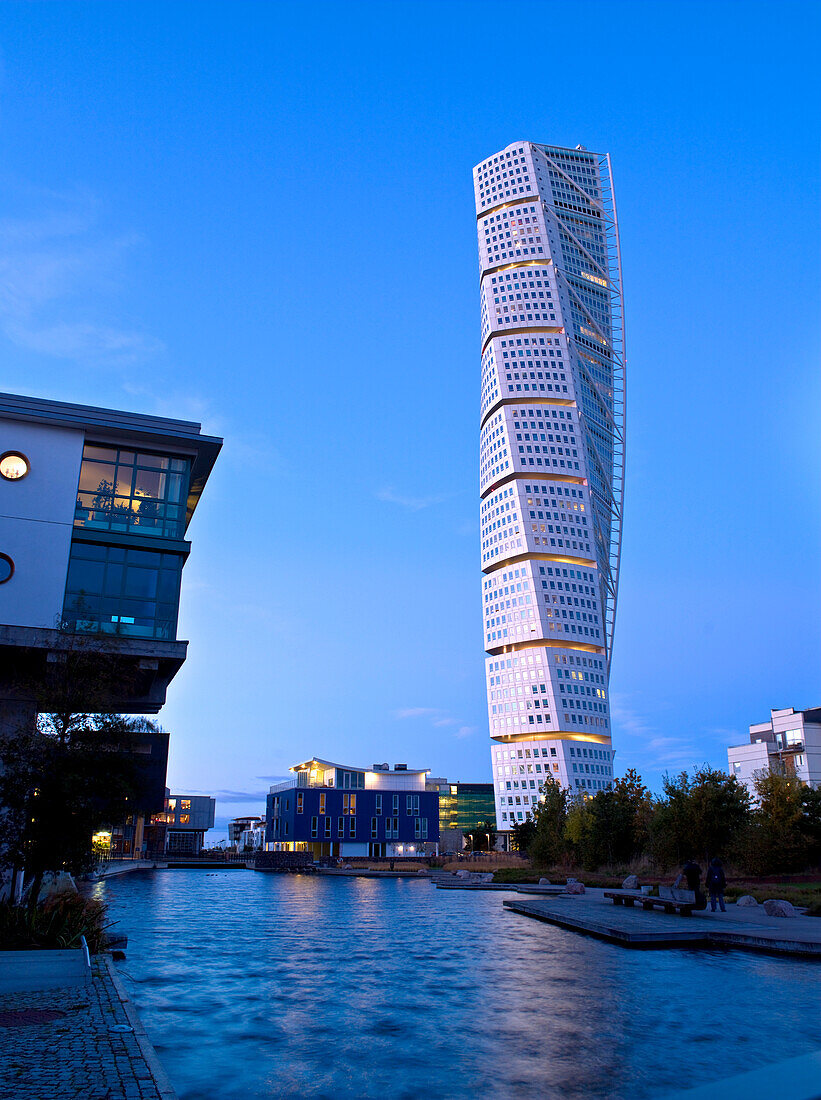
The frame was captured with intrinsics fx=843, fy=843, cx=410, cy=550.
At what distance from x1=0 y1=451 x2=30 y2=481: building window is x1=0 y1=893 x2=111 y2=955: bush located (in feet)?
36.9

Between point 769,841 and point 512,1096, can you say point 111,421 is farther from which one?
point 769,841

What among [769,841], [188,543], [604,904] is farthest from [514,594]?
[188,543]

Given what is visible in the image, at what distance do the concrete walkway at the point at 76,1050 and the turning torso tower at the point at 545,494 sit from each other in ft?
461

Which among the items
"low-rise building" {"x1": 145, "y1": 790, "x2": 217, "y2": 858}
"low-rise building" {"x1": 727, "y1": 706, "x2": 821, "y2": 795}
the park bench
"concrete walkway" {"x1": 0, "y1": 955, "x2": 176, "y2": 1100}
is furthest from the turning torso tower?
"concrete walkway" {"x1": 0, "y1": 955, "x2": 176, "y2": 1100}

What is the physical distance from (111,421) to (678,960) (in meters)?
20.6

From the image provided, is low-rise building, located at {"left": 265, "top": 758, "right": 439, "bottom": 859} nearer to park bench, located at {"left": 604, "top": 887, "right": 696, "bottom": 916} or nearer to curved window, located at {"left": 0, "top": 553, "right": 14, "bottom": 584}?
park bench, located at {"left": 604, "top": 887, "right": 696, "bottom": 916}

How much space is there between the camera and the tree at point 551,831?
6550 centimetres

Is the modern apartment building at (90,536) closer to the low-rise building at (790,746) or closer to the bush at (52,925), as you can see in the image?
the bush at (52,925)

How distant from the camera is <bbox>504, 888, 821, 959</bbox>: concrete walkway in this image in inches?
758

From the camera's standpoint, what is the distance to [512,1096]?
31.8 ft

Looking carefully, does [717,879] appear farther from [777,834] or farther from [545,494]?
[545,494]

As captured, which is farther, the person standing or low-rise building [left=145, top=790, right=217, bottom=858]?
low-rise building [left=145, top=790, right=217, bottom=858]

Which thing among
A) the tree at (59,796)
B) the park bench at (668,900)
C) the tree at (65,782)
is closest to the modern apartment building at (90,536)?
the tree at (65,782)

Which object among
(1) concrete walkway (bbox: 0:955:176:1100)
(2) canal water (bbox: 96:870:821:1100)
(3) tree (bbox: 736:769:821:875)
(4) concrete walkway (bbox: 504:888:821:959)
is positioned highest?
(3) tree (bbox: 736:769:821:875)
